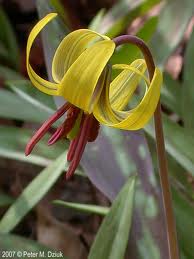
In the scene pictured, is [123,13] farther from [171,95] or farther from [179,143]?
[179,143]

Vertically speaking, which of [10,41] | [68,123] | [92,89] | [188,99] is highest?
[92,89]

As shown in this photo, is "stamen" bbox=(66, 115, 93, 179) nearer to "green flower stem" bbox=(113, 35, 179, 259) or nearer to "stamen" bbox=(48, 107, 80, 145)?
"stamen" bbox=(48, 107, 80, 145)

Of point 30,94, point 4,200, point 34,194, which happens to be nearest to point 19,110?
point 30,94

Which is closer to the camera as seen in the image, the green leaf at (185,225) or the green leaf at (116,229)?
the green leaf at (116,229)

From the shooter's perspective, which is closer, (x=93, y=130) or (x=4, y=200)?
(x=93, y=130)

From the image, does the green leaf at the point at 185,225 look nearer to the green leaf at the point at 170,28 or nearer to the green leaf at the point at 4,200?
the green leaf at the point at 170,28

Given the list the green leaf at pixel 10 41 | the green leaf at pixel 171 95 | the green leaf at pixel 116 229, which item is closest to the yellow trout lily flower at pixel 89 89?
the green leaf at pixel 116 229

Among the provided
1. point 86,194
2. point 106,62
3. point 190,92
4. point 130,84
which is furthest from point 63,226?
point 106,62
